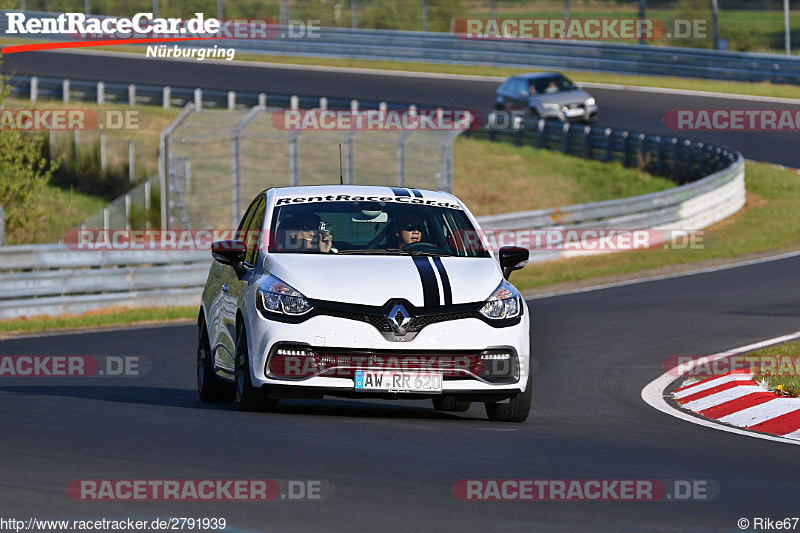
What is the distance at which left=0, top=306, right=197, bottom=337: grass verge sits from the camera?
1847 centimetres

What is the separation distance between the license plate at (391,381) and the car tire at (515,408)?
31.3 inches

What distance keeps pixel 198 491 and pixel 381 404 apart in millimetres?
4886

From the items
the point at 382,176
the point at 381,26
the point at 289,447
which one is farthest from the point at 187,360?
the point at 381,26

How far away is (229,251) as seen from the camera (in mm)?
9852

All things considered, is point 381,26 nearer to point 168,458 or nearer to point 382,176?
point 382,176

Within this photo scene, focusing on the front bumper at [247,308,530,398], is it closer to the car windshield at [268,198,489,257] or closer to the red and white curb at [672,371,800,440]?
the car windshield at [268,198,489,257]

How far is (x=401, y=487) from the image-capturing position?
6.71m
